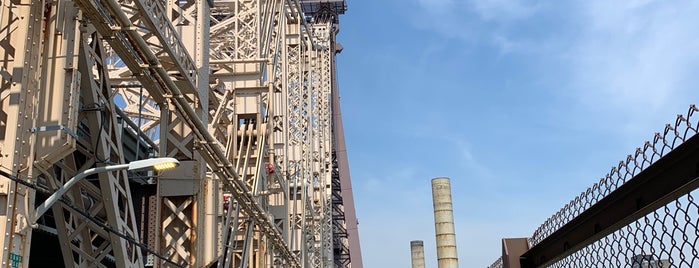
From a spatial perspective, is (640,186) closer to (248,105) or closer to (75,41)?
(75,41)

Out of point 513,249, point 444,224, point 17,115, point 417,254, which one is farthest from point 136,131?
point 417,254

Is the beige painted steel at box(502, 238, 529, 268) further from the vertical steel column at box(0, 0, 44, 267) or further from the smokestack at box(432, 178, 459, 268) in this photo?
the smokestack at box(432, 178, 459, 268)

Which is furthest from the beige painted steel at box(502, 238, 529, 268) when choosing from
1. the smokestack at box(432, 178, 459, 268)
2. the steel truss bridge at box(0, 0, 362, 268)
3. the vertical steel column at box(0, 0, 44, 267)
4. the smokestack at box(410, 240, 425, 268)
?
the smokestack at box(410, 240, 425, 268)

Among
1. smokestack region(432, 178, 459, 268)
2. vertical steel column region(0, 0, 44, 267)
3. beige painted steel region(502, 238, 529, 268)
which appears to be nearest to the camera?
vertical steel column region(0, 0, 44, 267)

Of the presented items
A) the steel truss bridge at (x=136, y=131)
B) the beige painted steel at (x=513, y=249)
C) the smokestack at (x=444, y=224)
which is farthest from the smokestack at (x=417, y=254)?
the beige painted steel at (x=513, y=249)

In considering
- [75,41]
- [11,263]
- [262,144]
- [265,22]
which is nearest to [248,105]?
[262,144]

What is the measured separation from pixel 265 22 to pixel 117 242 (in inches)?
373

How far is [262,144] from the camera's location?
15859 millimetres

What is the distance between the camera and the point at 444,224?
21.6 meters

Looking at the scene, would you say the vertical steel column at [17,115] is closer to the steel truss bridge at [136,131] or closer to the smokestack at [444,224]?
the steel truss bridge at [136,131]

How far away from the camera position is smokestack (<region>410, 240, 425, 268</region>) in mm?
52625

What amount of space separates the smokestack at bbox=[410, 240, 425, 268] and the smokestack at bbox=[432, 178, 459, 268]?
1193 inches

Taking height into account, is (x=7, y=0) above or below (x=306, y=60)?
below

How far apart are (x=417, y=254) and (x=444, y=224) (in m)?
32.1
